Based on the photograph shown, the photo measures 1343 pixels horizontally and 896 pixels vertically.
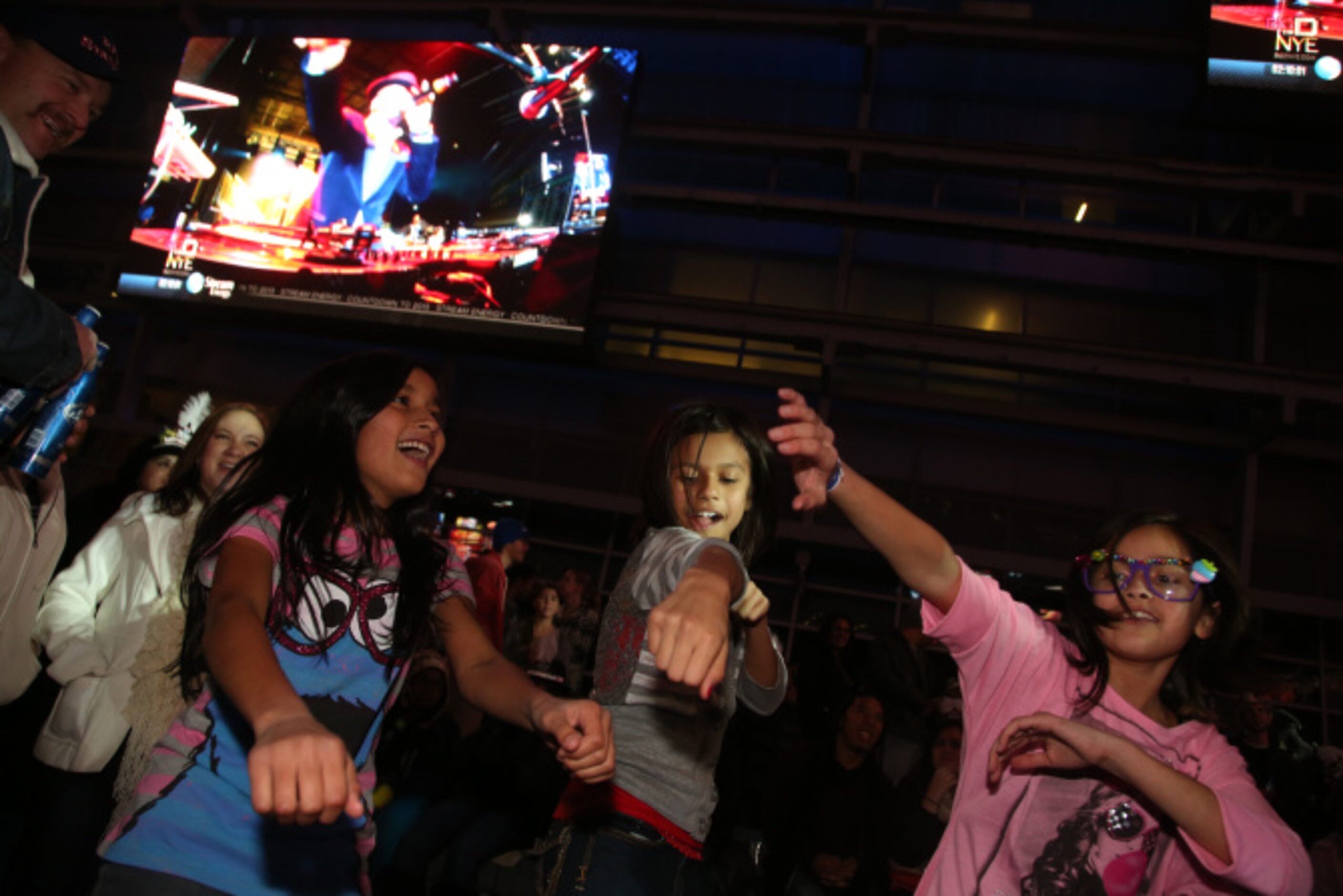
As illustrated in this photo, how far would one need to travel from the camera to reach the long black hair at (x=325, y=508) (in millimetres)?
1774

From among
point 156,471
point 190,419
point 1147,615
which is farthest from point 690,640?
point 190,419

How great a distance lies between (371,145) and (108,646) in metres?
9.61

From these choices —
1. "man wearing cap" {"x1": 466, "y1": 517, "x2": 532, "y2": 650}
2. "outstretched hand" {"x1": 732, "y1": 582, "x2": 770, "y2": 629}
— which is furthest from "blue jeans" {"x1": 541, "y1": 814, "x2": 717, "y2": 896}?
"man wearing cap" {"x1": 466, "y1": 517, "x2": 532, "y2": 650}

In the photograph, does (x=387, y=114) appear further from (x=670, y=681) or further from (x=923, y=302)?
(x=670, y=681)

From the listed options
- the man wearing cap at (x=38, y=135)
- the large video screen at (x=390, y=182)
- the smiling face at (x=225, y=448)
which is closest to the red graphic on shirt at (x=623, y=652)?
the man wearing cap at (x=38, y=135)

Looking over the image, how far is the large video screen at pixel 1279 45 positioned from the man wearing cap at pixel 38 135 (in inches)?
464

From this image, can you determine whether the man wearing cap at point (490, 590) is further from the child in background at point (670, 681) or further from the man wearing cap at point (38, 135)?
the man wearing cap at point (38, 135)

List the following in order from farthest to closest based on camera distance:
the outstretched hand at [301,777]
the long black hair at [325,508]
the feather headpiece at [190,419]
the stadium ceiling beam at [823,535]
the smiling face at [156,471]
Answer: the stadium ceiling beam at [823,535]
the feather headpiece at [190,419]
the smiling face at [156,471]
the long black hair at [325,508]
the outstretched hand at [301,777]

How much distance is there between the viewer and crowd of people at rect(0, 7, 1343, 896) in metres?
1.55

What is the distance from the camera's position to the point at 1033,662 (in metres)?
2.24

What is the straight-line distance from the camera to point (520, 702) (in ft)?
5.71

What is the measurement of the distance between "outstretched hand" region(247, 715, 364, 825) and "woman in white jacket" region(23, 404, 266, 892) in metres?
2.15

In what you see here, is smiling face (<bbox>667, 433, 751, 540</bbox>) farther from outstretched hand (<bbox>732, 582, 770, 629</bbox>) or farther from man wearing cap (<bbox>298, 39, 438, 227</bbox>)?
man wearing cap (<bbox>298, 39, 438, 227</bbox>)

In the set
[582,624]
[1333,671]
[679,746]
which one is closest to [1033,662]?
[679,746]
